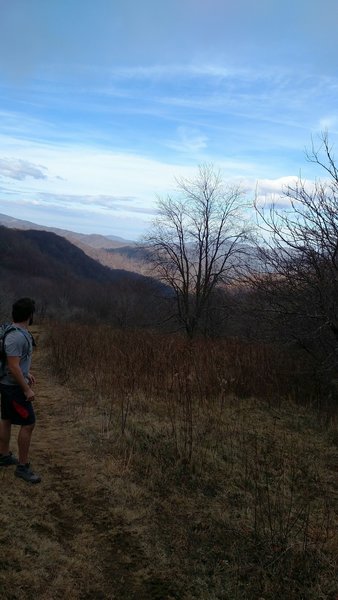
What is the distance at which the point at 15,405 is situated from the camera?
3.94 m

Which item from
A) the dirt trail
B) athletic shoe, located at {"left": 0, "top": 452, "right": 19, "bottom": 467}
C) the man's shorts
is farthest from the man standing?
the dirt trail

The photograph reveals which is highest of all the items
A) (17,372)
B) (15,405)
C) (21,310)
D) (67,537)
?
(21,310)

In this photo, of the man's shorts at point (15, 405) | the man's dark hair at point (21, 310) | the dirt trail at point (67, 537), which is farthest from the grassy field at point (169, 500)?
the man's dark hair at point (21, 310)

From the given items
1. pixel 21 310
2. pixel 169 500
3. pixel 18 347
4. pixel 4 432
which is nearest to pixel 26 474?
pixel 4 432

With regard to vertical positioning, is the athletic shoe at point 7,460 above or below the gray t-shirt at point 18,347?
below

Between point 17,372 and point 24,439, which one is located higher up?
point 17,372

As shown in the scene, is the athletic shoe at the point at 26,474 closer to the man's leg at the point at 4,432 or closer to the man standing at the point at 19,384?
the man standing at the point at 19,384

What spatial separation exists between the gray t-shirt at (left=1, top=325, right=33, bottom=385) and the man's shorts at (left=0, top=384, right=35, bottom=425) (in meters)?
0.06

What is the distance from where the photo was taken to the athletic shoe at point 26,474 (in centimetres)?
405

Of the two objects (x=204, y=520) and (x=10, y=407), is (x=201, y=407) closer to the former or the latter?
(x=204, y=520)

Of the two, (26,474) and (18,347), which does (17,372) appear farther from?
(26,474)

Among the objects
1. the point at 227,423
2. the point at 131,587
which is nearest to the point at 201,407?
the point at 227,423

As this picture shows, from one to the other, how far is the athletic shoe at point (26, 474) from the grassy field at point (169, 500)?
0.32 feet

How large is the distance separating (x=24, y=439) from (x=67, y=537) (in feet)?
3.29
